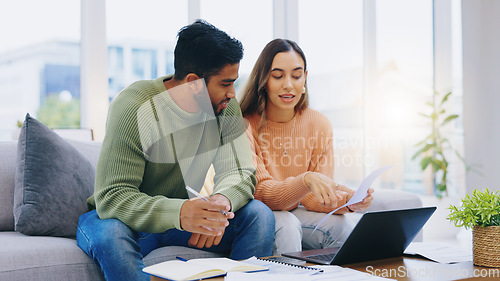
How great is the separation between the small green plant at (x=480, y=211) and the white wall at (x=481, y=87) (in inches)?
140

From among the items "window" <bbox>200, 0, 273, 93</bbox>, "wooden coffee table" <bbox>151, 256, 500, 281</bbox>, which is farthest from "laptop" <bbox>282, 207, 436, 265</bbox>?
"window" <bbox>200, 0, 273, 93</bbox>

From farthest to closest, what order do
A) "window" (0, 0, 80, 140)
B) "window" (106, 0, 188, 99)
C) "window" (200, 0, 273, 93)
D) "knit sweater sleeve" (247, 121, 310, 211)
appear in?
"window" (200, 0, 273, 93)
"window" (106, 0, 188, 99)
"window" (0, 0, 80, 140)
"knit sweater sleeve" (247, 121, 310, 211)

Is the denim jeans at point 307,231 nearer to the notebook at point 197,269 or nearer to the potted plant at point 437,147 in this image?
the notebook at point 197,269

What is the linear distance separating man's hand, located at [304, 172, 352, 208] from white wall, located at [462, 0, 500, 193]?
3.30 metres

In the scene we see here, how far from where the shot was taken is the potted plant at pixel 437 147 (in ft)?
14.5

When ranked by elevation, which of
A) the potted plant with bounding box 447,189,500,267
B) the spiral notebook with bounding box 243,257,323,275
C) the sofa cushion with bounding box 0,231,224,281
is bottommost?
the sofa cushion with bounding box 0,231,224,281

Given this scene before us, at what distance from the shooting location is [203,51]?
62.1 inches

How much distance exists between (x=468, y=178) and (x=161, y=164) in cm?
371

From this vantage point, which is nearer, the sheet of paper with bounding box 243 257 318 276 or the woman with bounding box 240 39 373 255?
the sheet of paper with bounding box 243 257 318 276

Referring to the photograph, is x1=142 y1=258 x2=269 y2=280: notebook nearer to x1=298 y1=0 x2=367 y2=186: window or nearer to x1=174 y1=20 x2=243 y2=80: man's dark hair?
x1=174 y1=20 x2=243 y2=80: man's dark hair

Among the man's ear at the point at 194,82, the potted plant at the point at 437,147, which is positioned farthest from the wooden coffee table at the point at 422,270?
the potted plant at the point at 437,147

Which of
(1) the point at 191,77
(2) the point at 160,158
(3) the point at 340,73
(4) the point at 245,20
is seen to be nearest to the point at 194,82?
(1) the point at 191,77

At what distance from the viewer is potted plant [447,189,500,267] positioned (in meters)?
1.16

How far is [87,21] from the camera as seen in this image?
351 cm
